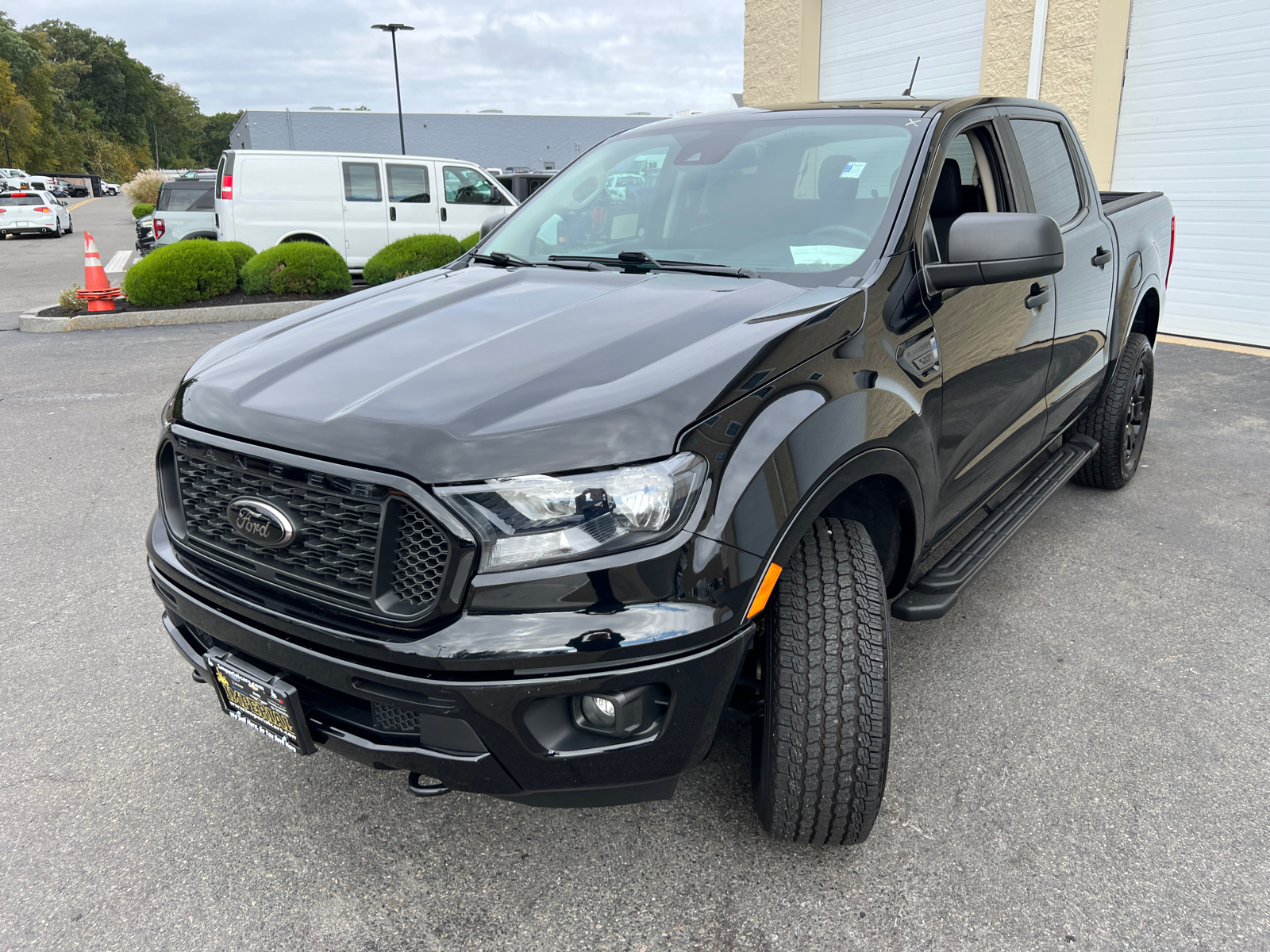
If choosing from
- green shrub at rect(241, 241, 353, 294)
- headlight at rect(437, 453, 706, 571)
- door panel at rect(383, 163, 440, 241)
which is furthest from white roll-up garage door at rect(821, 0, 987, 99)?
headlight at rect(437, 453, 706, 571)

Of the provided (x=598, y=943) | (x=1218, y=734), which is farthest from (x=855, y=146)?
Result: (x=598, y=943)

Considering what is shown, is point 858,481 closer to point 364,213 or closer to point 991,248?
point 991,248

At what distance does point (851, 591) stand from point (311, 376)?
4.20 feet

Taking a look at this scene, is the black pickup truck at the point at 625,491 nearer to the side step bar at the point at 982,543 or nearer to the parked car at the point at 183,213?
the side step bar at the point at 982,543

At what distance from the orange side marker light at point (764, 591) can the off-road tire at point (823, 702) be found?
7.3 inches

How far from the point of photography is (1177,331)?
897cm

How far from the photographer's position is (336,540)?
1749mm

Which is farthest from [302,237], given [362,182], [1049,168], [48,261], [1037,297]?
[1037,297]

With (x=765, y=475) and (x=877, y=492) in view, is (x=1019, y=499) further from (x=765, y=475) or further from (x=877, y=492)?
(x=765, y=475)

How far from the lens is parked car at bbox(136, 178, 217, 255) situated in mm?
14906

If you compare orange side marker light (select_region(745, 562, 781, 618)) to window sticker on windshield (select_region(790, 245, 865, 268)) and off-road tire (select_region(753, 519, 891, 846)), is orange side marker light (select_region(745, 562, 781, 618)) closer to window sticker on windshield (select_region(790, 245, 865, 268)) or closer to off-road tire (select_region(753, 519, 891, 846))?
off-road tire (select_region(753, 519, 891, 846))

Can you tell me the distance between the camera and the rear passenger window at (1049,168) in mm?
3336

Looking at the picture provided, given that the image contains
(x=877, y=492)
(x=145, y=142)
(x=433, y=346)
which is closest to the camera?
(x=433, y=346)

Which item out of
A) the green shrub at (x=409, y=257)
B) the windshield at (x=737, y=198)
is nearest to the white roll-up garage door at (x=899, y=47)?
the green shrub at (x=409, y=257)
